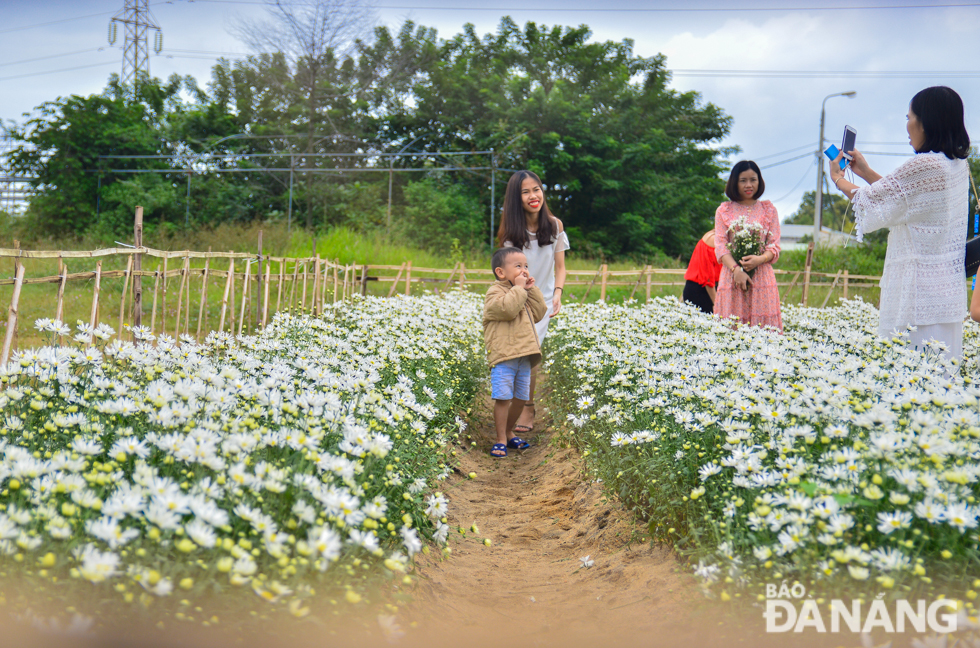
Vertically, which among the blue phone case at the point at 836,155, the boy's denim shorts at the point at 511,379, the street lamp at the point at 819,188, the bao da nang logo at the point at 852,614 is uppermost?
the street lamp at the point at 819,188

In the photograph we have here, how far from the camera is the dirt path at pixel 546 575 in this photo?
2152mm

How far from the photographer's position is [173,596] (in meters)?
1.62

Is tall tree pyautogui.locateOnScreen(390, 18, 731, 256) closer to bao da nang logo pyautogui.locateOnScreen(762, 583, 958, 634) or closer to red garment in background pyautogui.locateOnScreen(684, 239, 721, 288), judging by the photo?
red garment in background pyautogui.locateOnScreen(684, 239, 721, 288)

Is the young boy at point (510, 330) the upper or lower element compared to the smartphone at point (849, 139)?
lower

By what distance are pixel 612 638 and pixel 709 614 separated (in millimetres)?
307

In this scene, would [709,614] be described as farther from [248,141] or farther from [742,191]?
[248,141]

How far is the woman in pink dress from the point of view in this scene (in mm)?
5082

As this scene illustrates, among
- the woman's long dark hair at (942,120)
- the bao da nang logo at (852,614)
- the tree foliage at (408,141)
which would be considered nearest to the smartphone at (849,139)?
the woman's long dark hair at (942,120)

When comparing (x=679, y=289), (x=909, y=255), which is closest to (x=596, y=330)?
(x=909, y=255)

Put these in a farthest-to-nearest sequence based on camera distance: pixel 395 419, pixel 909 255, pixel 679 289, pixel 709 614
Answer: pixel 679 289
pixel 909 255
pixel 395 419
pixel 709 614

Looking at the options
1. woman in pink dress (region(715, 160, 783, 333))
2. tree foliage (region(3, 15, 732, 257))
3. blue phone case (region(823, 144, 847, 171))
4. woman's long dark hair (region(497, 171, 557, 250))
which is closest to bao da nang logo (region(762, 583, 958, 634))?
blue phone case (region(823, 144, 847, 171))

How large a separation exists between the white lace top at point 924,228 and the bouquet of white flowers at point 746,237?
1182 mm

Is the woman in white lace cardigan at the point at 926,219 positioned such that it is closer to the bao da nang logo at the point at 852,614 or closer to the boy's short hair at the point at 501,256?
the boy's short hair at the point at 501,256

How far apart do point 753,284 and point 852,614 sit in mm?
3683
